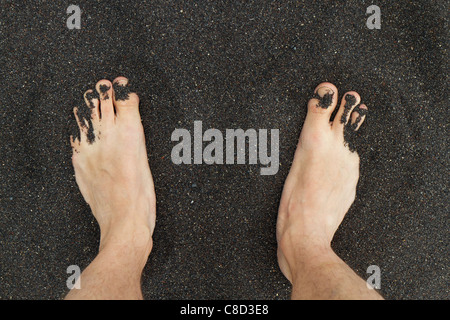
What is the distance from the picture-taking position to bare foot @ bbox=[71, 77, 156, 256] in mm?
1368

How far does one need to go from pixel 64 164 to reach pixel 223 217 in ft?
2.25

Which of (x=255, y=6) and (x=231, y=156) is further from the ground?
(x=255, y=6)

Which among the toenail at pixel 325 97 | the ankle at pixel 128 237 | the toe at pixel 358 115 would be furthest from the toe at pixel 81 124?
the toe at pixel 358 115

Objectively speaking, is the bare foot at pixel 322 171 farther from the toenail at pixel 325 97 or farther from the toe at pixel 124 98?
the toe at pixel 124 98

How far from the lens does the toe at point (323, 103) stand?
1371 mm

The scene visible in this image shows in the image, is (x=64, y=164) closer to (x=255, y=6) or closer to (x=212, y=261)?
(x=212, y=261)

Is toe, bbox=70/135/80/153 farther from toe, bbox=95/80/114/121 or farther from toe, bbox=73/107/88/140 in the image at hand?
toe, bbox=95/80/114/121

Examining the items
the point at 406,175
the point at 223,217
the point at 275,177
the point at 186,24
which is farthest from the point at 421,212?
the point at 186,24

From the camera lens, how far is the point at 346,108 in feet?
4.54

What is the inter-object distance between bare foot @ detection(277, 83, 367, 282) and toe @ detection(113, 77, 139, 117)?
2.24 feet

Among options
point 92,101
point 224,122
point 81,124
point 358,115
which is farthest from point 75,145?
point 358,115

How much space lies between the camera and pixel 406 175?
1418mm

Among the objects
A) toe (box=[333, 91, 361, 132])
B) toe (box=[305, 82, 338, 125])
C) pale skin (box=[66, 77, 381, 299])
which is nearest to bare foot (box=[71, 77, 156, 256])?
pale skin (box=[66, 77, 381, 299])

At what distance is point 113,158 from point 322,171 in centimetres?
85
